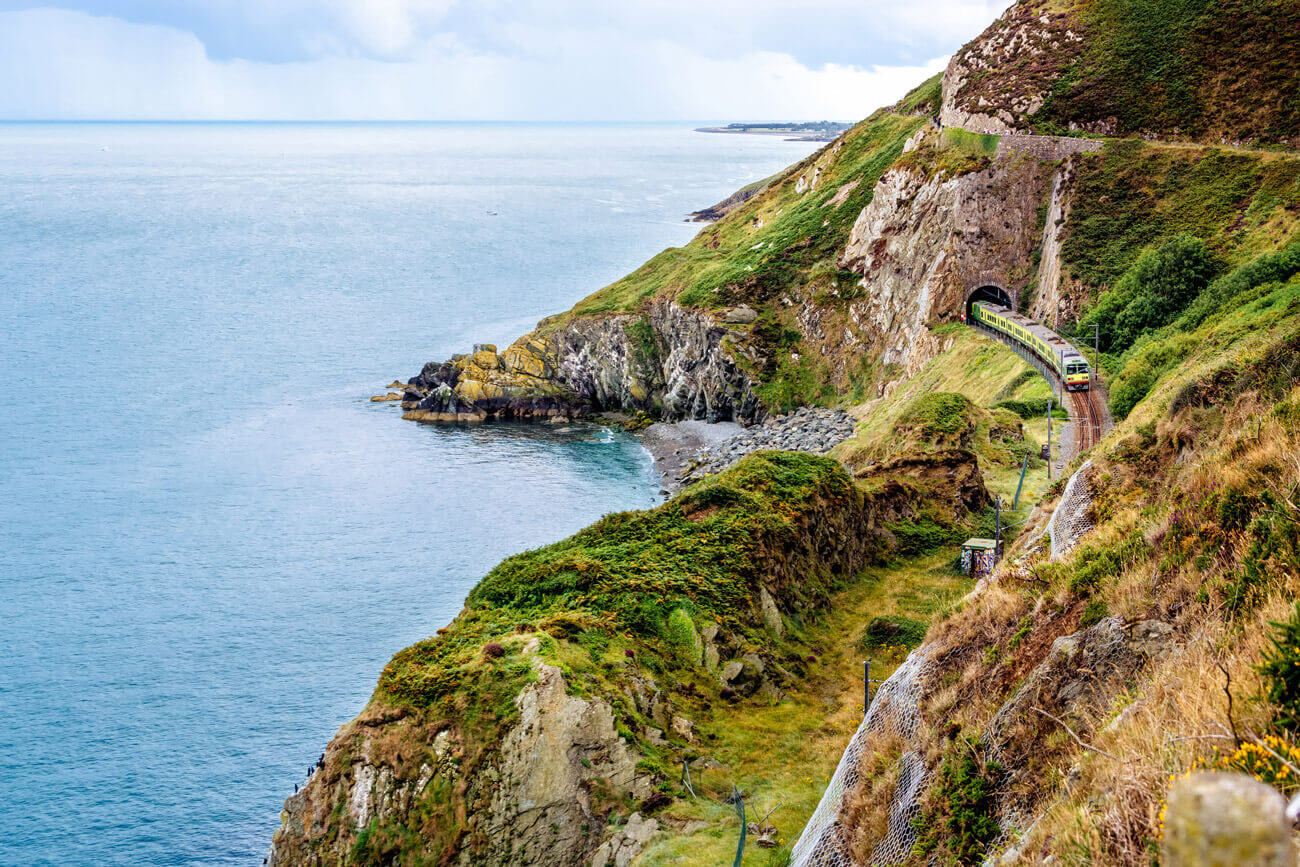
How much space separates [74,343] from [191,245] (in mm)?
70378

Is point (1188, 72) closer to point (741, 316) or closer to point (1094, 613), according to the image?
point (741, 316)

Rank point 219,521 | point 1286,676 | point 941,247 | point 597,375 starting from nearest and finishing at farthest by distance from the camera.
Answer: point 1286,676
point 219,521
point 941,247
point 597,375

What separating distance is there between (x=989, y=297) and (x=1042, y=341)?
21.1 m

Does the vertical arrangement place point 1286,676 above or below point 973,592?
above

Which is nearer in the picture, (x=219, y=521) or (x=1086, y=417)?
(x=1086, y=417)

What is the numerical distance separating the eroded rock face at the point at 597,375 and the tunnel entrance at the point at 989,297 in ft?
78.1

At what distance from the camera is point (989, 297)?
260 ft

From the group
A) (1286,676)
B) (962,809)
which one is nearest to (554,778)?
(962,809)

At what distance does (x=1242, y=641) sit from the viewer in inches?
375

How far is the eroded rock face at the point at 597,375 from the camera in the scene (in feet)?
306

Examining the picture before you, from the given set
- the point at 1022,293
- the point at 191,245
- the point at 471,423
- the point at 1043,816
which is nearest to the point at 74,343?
the point at 471,423

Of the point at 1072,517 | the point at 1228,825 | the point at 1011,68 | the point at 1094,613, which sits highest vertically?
the point at 1011,68

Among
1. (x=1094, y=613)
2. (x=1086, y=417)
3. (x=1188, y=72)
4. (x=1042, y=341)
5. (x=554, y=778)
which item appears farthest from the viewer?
(x=1188, y=72)

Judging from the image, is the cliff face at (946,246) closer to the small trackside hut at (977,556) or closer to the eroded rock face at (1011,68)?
the eroded rock face at (1011,68)
